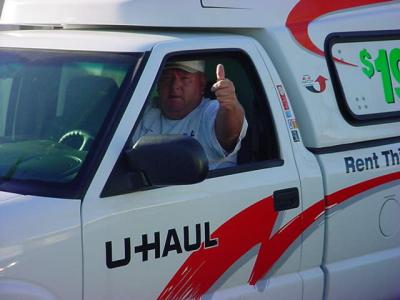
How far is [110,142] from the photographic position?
11.3ft

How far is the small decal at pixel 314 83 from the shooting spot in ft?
14.0

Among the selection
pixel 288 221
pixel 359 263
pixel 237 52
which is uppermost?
pixel 237 52

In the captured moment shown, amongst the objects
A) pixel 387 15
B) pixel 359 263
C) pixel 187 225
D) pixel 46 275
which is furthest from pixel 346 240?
pixel 46 275

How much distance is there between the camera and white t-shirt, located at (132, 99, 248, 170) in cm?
404

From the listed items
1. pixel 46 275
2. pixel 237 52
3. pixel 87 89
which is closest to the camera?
pixel 46 275

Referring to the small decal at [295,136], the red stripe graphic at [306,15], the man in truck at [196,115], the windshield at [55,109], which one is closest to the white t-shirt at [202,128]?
the man in truck at [196,115]

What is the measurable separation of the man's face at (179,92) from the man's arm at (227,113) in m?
0.20

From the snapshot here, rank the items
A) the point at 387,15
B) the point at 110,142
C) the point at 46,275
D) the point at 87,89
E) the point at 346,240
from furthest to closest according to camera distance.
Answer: the point at 387,15 < the point at 346,240 < the point at 87,89 < the point at 110,142 < the point at 46,275

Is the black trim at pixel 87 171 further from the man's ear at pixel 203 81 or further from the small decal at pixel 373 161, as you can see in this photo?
the small decal at pixel 373 161

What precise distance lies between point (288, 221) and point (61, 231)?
1.20m

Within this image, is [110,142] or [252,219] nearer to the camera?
[110,142]

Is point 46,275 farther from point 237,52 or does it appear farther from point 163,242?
point 237,52

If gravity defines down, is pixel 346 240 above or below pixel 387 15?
below

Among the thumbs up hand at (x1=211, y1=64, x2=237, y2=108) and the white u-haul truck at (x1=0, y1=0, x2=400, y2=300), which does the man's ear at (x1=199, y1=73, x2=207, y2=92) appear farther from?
the thumbs up hand at (x1=211, y1=64, x2=237, y2=108)
